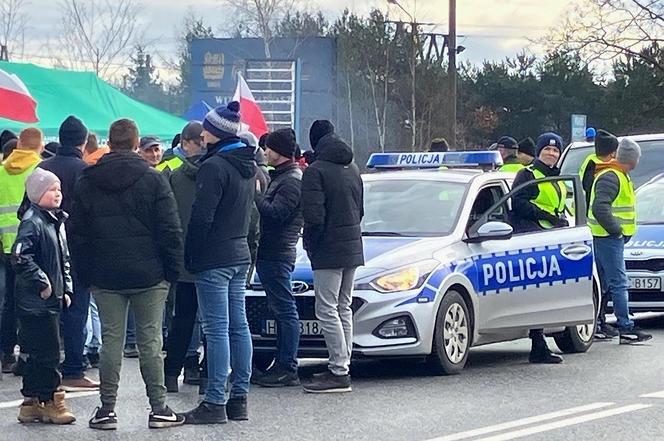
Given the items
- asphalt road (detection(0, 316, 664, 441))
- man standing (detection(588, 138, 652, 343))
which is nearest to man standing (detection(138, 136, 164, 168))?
asphalt road (detection(0, 316, 664, 441))

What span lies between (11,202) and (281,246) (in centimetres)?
225

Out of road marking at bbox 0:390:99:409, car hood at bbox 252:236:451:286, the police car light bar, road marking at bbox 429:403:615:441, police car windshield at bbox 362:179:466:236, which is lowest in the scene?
road marking at bbox 0:390:99:409

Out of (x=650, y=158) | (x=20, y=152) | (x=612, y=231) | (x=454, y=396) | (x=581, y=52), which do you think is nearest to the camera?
(x=454, y=396)

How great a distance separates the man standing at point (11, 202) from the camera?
1064 centimetres

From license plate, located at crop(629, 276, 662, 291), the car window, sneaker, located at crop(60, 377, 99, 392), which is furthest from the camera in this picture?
the car window

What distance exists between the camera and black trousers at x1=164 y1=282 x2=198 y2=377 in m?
9.41

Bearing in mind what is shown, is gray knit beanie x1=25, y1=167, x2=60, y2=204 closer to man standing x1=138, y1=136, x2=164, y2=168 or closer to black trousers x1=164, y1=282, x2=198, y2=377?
black trousers x1=164, y1=282, x2=198, y2=377

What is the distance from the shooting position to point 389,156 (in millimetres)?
13141

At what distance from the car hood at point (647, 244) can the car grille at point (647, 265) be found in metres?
0.04

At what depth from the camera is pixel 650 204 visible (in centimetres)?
1584

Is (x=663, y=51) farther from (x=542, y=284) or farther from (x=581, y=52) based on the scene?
(x=542, y=284)

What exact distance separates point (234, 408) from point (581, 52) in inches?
1363

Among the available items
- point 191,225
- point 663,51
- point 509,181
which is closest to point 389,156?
point 509,181

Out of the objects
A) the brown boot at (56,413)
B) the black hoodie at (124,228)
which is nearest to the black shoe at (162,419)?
the brown boot at (56,413)
